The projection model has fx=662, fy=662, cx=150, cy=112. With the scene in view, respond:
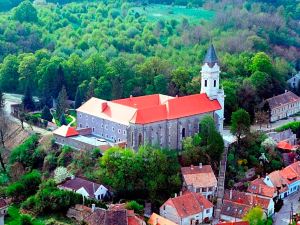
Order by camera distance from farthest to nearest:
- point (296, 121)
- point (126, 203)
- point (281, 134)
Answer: point (296, 121), point (281, 134), point (126, 203)

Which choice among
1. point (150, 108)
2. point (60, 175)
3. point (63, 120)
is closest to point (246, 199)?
point (150, 108)

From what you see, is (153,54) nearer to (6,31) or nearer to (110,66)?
(110,66)

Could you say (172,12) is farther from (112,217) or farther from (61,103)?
(112,217)

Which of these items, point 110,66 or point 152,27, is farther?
point 152,27

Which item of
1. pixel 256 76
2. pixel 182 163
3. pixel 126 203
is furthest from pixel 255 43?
Answer: pixel 126 203

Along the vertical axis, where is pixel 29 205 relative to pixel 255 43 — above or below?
below

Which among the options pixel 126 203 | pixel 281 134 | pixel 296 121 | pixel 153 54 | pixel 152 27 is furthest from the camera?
pixel 152 27
